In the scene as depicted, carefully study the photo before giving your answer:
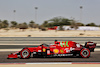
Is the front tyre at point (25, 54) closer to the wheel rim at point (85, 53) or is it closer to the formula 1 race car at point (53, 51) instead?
the formula 1 race car at point (53, 51)

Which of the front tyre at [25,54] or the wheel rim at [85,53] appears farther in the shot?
the wheel rim at [85,53]

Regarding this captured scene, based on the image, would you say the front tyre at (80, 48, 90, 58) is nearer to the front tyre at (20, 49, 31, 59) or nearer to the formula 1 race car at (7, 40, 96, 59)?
the formula 1 race car at (7, 40, 96, 59)

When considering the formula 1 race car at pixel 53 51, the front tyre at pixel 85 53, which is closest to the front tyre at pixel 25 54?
the formula 1 race car at pixel 53 51

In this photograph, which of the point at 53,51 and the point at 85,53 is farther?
the point at 85,53

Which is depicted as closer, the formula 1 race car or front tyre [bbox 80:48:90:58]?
the formula 1 race car

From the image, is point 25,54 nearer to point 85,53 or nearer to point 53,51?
point 53,51

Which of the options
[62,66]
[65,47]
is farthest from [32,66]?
[65,47]

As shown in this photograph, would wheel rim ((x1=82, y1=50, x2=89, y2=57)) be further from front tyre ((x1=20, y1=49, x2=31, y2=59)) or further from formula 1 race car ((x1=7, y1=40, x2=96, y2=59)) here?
front tyre ((x1=20, y1=49, x2=31, y2=59))

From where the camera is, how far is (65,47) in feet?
27.3

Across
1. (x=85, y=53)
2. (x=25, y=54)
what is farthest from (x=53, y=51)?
(x=85, y=53)

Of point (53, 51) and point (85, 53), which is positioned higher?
point (53, 51)

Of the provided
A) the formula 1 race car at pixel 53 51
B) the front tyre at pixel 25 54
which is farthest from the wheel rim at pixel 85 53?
the front tyre at pixel 25 54

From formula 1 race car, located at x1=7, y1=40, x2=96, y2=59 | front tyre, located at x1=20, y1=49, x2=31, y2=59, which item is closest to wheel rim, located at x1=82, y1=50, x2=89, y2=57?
formula 1 race car, located at x1=7, y1=40, x2=96, y2=59

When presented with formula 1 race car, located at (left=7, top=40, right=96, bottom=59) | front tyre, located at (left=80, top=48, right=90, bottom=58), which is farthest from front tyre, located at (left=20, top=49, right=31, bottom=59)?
front tyre, located at (left=80, top=48, right=90, bottom=58)
